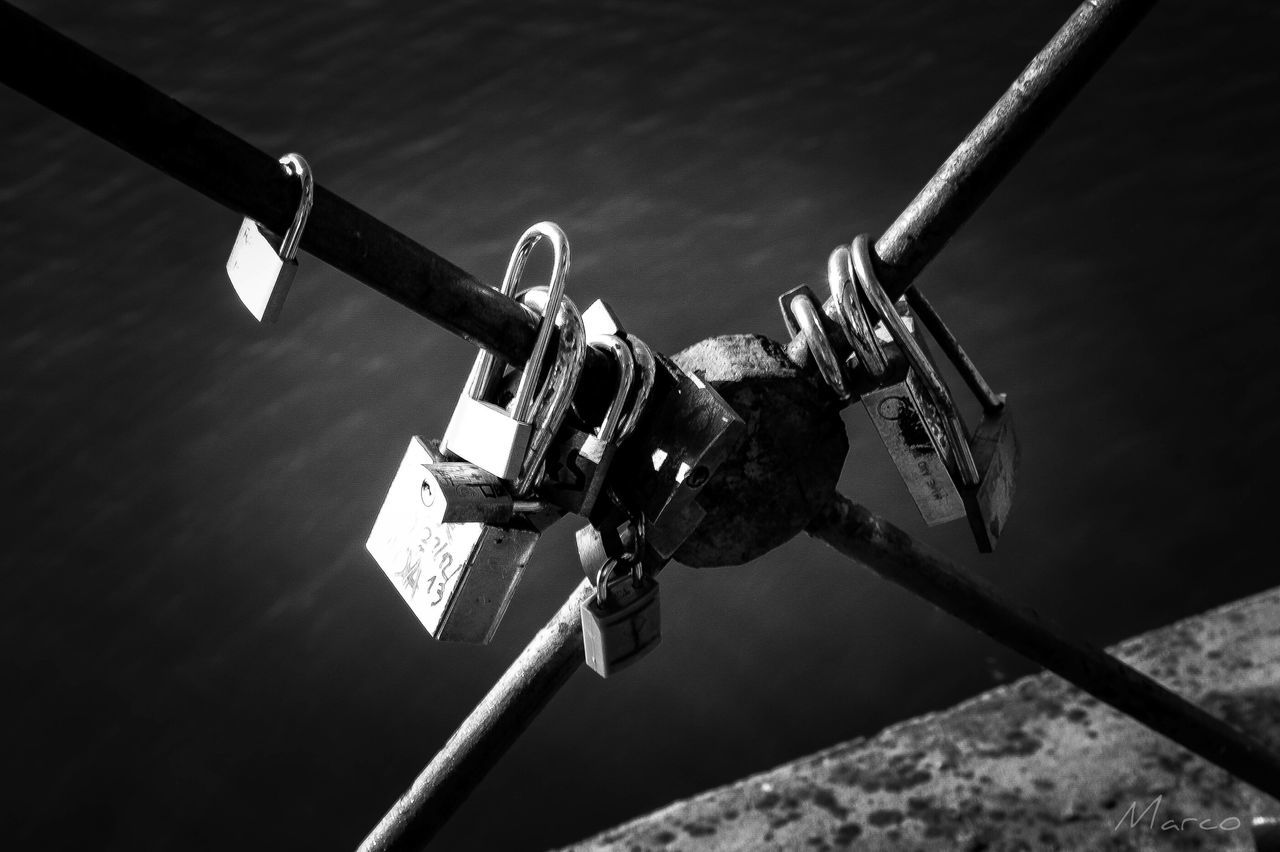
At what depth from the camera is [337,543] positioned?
1777 mm

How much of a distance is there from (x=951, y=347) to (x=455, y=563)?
0.97 feet

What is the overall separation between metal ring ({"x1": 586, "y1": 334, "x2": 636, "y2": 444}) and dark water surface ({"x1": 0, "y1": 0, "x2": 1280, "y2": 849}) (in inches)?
43.1

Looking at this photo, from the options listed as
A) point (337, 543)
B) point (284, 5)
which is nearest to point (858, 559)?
point (337, 543)

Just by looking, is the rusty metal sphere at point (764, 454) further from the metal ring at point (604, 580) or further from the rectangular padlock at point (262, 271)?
the rectangular padlock at point (262, 271)

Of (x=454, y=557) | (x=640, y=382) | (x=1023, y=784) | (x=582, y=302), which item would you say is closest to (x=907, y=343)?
(x=640, y=382)

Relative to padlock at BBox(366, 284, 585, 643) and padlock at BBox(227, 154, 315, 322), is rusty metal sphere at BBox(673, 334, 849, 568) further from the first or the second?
padlock at BBox(227, 154, 315, 322)

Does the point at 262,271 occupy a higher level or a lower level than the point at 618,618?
higher

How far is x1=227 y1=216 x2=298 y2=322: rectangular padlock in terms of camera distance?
45cm

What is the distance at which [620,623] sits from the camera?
0.59m

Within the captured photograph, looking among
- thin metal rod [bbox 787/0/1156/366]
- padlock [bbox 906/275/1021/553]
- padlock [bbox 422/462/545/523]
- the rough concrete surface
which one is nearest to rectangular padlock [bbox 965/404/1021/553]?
padlock [bbox 906/275/1021/553]

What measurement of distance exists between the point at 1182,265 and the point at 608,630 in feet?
5.78

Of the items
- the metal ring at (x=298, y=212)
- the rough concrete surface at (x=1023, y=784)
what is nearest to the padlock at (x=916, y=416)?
the metal ring at (x=298, y=212)

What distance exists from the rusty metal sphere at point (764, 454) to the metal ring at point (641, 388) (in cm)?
6

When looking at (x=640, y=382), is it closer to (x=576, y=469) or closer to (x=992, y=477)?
(x=576, y=469)
